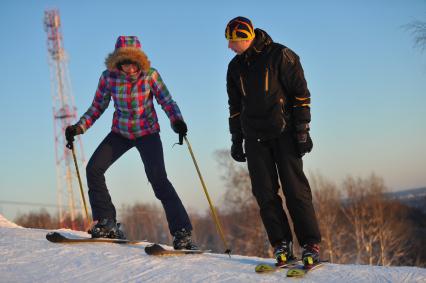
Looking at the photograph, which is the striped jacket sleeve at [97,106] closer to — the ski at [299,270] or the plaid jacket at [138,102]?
the plaid jacket at [138,102]

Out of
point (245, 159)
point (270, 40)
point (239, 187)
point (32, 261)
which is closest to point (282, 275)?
point (245, 159)

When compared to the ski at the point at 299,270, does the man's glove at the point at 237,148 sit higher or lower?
higher

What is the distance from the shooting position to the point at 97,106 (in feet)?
19.0

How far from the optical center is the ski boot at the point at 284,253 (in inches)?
167

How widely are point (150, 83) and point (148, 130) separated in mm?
502

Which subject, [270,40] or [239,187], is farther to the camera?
[239,187]

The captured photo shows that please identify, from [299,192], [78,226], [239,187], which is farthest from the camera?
[239,187]

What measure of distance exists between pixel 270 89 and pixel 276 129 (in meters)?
0.34

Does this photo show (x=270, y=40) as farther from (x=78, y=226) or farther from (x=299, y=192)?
(x=78, y=226)

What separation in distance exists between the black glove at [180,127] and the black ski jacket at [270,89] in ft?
3.52

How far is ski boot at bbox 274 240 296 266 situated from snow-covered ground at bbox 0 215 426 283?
19cm

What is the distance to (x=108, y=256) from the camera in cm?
475

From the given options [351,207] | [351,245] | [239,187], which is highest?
[239,187]

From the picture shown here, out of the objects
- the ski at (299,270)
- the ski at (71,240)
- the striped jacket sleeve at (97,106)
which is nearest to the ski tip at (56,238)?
the ski at (71,240)
